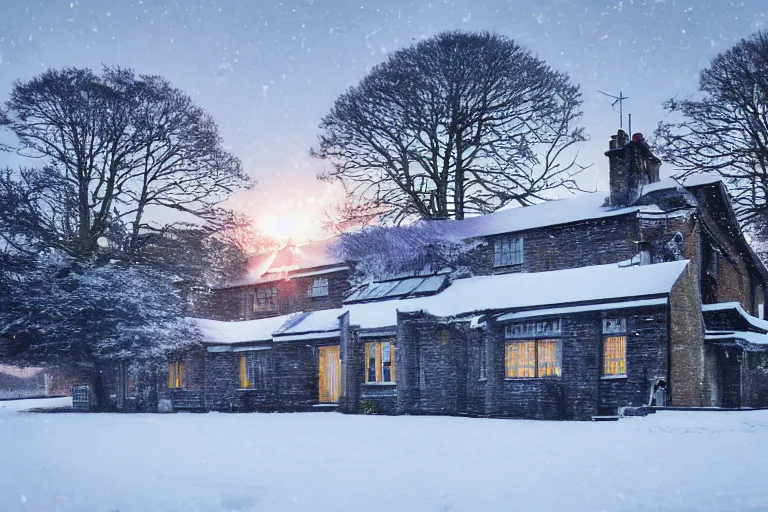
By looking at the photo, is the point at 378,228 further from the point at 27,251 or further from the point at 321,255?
the point at 27,251

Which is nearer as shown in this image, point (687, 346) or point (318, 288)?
point (687, 346)

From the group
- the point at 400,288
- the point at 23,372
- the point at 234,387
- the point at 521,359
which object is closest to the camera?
the point at 521,359

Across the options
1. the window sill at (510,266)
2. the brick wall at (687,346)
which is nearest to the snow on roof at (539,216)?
the window sill at (510,266)

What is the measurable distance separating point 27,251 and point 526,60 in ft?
66.8

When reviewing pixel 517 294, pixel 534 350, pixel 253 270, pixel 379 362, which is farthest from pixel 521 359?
pixel 253 270

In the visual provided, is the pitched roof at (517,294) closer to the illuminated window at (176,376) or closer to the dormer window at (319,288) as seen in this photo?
the dormer window at (319,288)

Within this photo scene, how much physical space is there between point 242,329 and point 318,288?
3.47m

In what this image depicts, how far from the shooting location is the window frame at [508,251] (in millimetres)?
28292

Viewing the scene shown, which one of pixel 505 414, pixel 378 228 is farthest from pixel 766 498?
pixel 378 228

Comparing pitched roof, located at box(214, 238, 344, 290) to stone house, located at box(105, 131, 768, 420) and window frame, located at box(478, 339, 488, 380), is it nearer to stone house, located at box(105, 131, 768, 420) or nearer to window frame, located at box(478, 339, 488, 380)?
stone house, located at box(105, 131, 768, 420)

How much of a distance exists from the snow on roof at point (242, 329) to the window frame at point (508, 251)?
8486mm

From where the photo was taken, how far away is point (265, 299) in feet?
121

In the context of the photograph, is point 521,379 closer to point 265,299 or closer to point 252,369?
point 252,369

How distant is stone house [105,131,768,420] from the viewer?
73.4 feet
